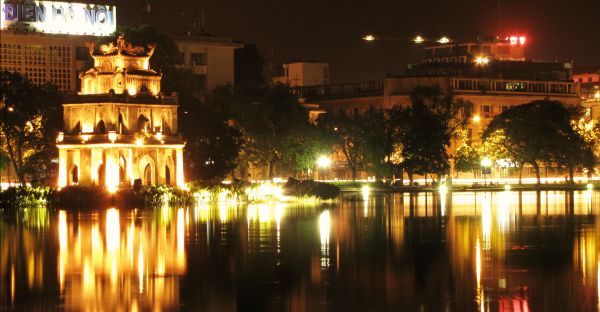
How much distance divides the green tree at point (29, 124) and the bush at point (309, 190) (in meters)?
19.0

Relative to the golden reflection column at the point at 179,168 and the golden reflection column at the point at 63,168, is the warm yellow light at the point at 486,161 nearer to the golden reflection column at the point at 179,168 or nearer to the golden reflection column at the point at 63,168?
the golden reflection column at the point at 179,168

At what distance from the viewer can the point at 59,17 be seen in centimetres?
15000

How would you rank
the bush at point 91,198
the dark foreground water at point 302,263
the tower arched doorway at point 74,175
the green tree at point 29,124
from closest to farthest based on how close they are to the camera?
the dark foreground water at point 302,263, the bush at point 91,198, the tower arched doorway at point 74,175, the green tree at point 29,124

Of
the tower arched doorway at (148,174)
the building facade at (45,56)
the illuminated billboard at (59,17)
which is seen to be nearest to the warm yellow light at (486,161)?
the illuminated billboard at (59,17)

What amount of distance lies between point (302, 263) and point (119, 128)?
53555 millimetres

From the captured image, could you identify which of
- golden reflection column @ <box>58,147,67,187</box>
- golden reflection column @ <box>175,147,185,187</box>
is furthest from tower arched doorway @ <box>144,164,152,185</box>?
golden reflection column @ <box>58,147,67,187</box>

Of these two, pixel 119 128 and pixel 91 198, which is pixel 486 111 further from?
pixel 91 198

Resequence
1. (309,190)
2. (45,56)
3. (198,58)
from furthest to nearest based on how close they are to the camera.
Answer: (198,58) → (45,56) → (309,190)

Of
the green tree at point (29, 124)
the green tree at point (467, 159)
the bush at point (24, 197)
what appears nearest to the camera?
the bush at point (24, 197)

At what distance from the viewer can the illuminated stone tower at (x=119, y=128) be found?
308 ft

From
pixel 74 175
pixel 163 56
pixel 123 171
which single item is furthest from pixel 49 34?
pixel 123 171

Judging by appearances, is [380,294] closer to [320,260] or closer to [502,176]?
[320,260]

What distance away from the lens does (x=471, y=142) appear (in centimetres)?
17250

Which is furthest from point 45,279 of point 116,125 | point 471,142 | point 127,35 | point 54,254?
point 471,142
